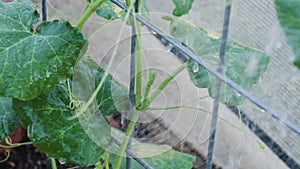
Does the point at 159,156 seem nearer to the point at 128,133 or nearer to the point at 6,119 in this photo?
the point at 128,133

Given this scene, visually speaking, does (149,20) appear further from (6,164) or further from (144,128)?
(6,164)

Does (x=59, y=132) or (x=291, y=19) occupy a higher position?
(x=291, y=19)

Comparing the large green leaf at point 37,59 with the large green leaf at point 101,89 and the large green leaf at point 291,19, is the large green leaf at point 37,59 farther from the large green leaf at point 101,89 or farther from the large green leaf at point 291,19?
the large green leaf at point 291,19

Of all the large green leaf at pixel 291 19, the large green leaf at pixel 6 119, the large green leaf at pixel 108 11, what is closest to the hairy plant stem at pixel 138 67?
the large green leaf at pixel 108 11

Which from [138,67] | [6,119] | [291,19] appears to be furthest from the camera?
[6,119]

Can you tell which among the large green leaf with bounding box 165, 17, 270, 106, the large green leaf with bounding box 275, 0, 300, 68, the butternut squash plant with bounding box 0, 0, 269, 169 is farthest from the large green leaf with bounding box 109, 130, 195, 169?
the large green leaf with bounding box 275, 0, 300, 68

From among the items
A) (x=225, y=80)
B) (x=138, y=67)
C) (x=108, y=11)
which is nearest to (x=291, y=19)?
(x=225, y=80)

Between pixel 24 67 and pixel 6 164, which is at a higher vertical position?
pixel 24 67

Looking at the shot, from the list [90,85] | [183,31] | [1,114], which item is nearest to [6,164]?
[1,114]

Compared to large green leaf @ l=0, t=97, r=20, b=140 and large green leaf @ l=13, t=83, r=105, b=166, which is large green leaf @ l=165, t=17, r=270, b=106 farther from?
large green leaf @ l=0, t=97, r=20, b=140
